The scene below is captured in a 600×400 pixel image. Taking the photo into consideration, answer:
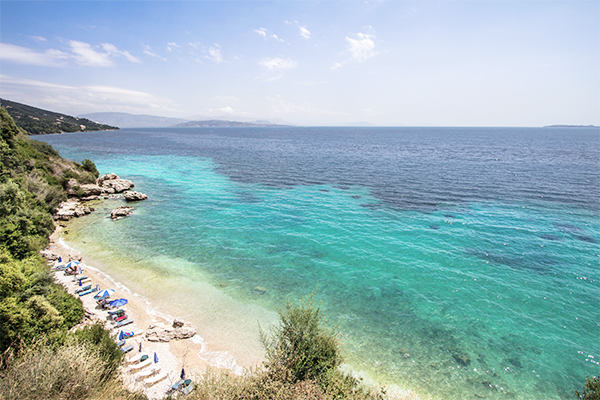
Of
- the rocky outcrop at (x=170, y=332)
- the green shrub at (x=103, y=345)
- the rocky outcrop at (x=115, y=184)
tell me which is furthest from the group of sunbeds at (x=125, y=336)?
the rocky outcrop at (x=115, y=184)

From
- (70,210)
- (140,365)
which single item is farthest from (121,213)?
(140,365)

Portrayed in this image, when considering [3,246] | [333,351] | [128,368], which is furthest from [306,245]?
[3,246]

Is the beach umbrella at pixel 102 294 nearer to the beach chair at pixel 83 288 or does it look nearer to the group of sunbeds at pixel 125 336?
the group of sunbeds at pixel 125 336

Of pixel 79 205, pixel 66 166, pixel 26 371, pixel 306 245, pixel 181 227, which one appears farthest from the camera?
pixel 66 166

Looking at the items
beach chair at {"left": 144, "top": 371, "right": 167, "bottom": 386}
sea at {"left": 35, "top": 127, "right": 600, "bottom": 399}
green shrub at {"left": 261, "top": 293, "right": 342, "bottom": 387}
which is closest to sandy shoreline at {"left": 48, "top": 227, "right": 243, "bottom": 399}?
beach chair at {"left": 144, "top": 371, "right": 167, "bottom": 386}

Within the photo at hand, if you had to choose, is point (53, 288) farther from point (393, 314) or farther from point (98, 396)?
point (393, 314)

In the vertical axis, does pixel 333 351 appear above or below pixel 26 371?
below

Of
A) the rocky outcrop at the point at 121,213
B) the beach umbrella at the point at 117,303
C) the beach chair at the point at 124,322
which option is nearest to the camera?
the beach chair at the point at 124,322
